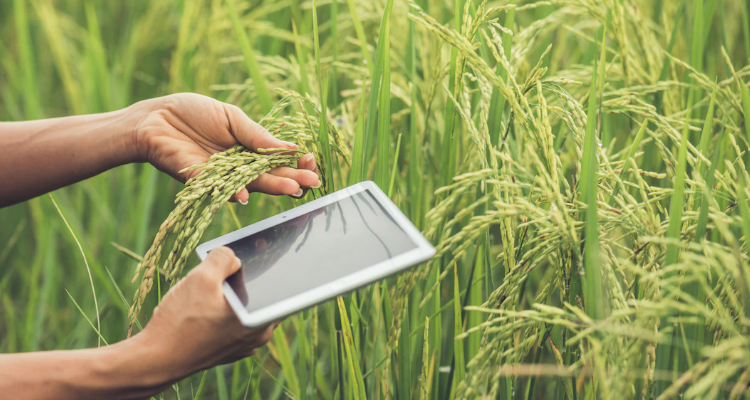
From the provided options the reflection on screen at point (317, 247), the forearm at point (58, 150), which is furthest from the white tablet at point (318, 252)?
the forearm at point (58, 150)

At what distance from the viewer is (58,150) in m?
1.59

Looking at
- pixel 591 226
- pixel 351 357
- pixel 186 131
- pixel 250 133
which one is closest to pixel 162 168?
pixel 186 131

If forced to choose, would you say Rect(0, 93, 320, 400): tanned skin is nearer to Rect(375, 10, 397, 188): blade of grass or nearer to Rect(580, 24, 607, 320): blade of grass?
Rect(375, 10, 397, 188): blade of grass

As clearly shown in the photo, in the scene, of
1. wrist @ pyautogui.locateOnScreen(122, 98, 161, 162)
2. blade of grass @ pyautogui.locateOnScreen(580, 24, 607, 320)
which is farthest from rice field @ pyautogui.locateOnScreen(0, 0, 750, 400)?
wrist @ pyautogui.locateOnScreen(122, 98, 161, 162)

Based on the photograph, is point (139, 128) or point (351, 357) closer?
point (351, 357)

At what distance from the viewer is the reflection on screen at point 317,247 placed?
104 cm

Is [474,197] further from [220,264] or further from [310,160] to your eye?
[220,264]

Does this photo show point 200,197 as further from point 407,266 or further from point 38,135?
point 38,135

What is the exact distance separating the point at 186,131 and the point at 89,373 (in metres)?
0.71

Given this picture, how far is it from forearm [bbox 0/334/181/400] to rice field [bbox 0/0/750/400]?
0.53 feet

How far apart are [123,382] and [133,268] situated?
1.30m

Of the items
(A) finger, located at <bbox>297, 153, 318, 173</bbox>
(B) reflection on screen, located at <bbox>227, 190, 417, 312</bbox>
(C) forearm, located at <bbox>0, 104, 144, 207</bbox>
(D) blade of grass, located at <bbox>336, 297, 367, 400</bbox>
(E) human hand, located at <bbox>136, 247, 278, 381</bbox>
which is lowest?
(D) blade of grass, located at <bbox>336, 297, 367, 400</bbox>

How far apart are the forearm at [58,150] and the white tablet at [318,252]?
0.62m

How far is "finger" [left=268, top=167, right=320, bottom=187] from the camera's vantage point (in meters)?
1.24
